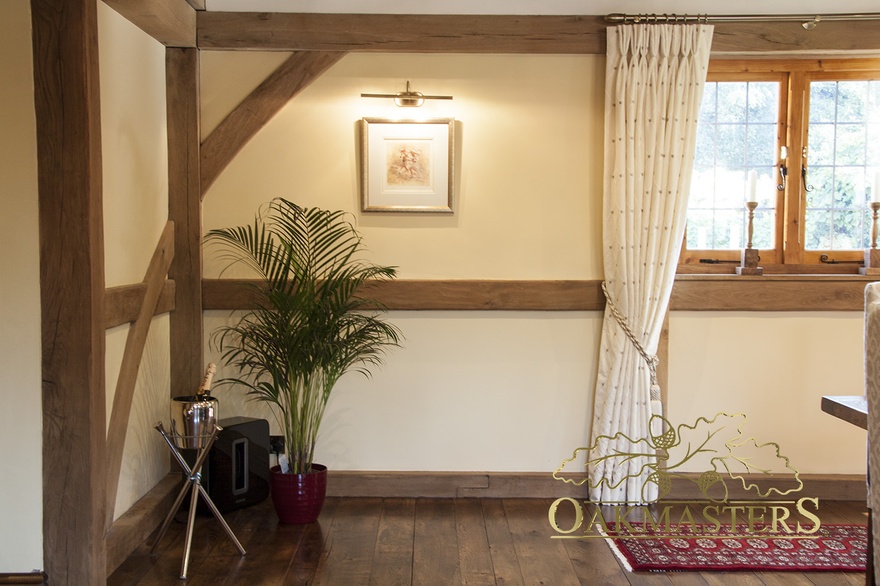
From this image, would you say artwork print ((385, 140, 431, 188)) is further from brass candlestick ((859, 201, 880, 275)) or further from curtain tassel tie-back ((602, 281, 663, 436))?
brass candlestick ((859, 201, 880, 275))

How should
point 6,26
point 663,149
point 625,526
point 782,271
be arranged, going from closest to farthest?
point 6,26, point 625,526, point 663,149, point 782,271

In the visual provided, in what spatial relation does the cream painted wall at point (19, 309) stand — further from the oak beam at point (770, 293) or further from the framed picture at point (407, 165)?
the oak beam at point (770, 293)

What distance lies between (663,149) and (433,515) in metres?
2.07

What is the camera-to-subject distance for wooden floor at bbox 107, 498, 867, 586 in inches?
123

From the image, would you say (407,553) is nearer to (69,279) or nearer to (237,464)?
(237,464)

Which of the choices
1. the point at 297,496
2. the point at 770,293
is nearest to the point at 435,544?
the point at 297,496

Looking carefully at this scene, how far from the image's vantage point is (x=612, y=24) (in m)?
4.04

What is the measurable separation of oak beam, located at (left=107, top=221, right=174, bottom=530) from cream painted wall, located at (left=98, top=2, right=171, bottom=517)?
3 cm

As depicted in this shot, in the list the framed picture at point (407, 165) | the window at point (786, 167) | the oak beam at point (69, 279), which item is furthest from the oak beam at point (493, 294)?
the oak beam at point (69, 279)

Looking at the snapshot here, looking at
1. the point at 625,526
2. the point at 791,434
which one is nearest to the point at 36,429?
the point at 625,526

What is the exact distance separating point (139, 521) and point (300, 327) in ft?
3.40

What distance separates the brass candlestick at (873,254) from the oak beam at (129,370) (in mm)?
3460

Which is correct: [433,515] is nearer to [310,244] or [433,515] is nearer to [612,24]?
[310,244]

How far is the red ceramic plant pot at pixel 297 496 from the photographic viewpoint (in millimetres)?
3723
